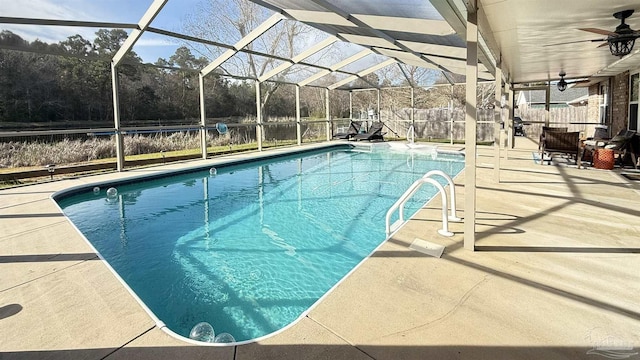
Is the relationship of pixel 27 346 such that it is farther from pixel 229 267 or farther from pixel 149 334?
pixel 229 267

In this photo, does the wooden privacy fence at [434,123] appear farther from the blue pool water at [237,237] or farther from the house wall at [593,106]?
the blue pool water at [237,237]

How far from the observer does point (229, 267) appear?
3.93 meters

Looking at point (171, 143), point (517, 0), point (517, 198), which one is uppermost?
point (517, 0)

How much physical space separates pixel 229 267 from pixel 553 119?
1813 centimetres

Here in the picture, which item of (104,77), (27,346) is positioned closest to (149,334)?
(27,346)

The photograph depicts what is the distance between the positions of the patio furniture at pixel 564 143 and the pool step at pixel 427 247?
6111 mm

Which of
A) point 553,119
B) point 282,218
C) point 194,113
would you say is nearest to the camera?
point 282,218

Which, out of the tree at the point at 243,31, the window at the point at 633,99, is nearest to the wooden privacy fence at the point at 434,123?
the tree at the point at 243,31

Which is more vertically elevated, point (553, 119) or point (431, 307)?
point (553, 119)

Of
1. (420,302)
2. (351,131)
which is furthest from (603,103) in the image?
(420,302)

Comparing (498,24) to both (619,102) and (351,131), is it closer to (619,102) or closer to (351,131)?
(619,102)

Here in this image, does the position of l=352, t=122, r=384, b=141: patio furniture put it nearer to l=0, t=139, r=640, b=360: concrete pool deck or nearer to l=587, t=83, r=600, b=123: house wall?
l=587, t=83, r=600, b=123: house wall

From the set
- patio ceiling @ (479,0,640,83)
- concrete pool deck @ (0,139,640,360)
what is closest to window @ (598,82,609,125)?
patio ceiling @ (479,0,640,83)

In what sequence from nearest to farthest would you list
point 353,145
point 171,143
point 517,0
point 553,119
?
point 517,0, point 171,143, point 353,145, point 553,119
